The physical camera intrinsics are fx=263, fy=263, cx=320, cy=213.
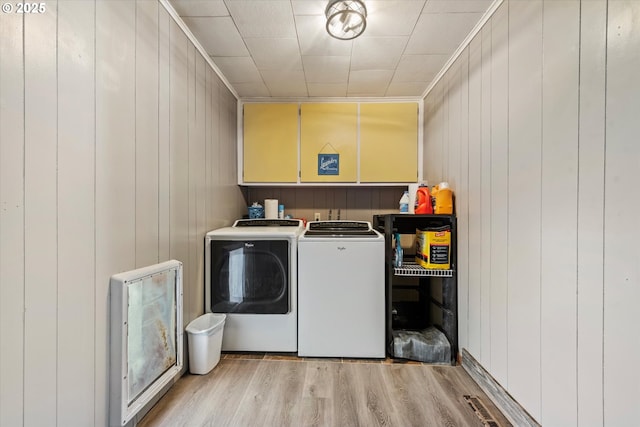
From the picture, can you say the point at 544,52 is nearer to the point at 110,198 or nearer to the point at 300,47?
the point at 300,47

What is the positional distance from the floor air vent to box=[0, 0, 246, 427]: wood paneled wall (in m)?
1.81

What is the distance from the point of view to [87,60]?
1.03 meters

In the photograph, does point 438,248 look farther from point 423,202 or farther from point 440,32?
point 440,32

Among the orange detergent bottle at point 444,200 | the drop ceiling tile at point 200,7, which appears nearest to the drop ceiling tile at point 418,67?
the orange detergent bottle at point 444,200

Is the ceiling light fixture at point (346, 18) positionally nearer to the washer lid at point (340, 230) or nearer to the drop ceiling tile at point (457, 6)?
the drop ceiling tile at point (457, 6)

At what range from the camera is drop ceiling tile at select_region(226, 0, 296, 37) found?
1.50 m

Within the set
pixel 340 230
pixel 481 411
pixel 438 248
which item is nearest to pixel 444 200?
pixel 438 248

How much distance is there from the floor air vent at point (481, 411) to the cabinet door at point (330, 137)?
1.94m

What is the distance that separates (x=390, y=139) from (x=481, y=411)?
2242 millimetres

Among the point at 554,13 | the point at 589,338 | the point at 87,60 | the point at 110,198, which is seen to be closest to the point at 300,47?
the point at 87,60

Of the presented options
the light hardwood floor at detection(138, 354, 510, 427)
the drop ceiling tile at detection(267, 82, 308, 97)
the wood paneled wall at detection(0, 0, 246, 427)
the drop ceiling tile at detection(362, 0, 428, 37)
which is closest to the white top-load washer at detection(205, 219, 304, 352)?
the light hardwood floor at detection(138, 354, 510, 427)

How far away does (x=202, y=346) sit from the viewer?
68.6 inches

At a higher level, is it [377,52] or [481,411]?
[377,52]

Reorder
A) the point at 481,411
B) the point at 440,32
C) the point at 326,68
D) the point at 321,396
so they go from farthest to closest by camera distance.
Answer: the point at 326,68, the point at 440,32, the point at 321,396, the point at 481,411
